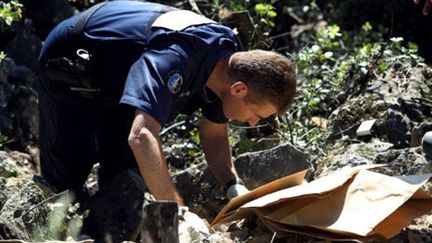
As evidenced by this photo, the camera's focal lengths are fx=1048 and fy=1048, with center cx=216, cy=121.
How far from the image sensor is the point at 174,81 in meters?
3.97

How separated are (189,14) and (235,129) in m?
1.72

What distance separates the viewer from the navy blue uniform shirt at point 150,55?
155 inches

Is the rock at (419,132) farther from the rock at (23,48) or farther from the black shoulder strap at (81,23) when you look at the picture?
the rock at (23,48)

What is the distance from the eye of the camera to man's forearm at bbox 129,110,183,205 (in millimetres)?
3838

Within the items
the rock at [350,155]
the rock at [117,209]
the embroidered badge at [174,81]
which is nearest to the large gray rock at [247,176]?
the rock at [350,155]

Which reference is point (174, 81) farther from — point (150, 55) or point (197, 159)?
point (197, 159)

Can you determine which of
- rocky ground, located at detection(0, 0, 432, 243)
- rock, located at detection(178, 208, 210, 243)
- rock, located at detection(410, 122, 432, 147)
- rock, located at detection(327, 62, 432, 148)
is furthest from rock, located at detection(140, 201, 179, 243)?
rock, located at detection(327, 62, 432, 148)

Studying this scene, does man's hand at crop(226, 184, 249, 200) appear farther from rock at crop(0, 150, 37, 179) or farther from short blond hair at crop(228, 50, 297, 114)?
rock at crop(0, 150, 37, 179)

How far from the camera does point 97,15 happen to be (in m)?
4.47

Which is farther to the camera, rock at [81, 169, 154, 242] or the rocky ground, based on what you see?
rock at [81, 169, 154, 242]

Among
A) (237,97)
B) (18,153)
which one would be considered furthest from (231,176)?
(18,153)

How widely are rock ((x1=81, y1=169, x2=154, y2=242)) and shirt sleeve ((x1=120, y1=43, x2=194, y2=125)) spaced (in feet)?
1.37

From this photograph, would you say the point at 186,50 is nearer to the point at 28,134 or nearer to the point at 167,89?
the point at 167,89

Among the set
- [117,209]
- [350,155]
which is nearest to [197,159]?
[350,155]
